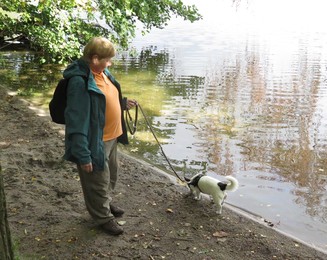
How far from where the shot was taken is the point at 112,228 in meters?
3.98

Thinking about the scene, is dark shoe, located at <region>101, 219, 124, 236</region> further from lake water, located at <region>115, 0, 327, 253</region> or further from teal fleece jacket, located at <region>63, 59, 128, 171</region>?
lake water, located at <region>115, 0, 327, 253</region>

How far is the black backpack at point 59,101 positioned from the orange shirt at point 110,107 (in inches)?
11.1

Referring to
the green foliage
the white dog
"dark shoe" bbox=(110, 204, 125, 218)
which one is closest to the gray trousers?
"dark shoe" bbox=(110, 204, 125, 218)

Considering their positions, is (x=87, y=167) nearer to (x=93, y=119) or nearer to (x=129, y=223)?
(x=93, y=119)

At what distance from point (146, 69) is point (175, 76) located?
187 centimetres

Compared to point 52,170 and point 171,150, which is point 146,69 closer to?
point 171,150

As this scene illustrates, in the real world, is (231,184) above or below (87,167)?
below

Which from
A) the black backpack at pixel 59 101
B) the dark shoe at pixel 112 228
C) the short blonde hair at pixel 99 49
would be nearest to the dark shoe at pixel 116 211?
the dark shoe at pixel 112 228

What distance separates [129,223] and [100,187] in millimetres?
725

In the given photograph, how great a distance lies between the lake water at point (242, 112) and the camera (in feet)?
19.5

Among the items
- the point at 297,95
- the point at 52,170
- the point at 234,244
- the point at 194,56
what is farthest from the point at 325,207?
the point at 194,56

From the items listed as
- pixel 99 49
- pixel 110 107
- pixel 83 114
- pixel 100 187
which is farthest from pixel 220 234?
pixel 99 49

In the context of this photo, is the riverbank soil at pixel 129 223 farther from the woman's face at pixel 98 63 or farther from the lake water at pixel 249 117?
the woman's face at pixel 98 63

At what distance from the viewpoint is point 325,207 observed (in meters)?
5.57
